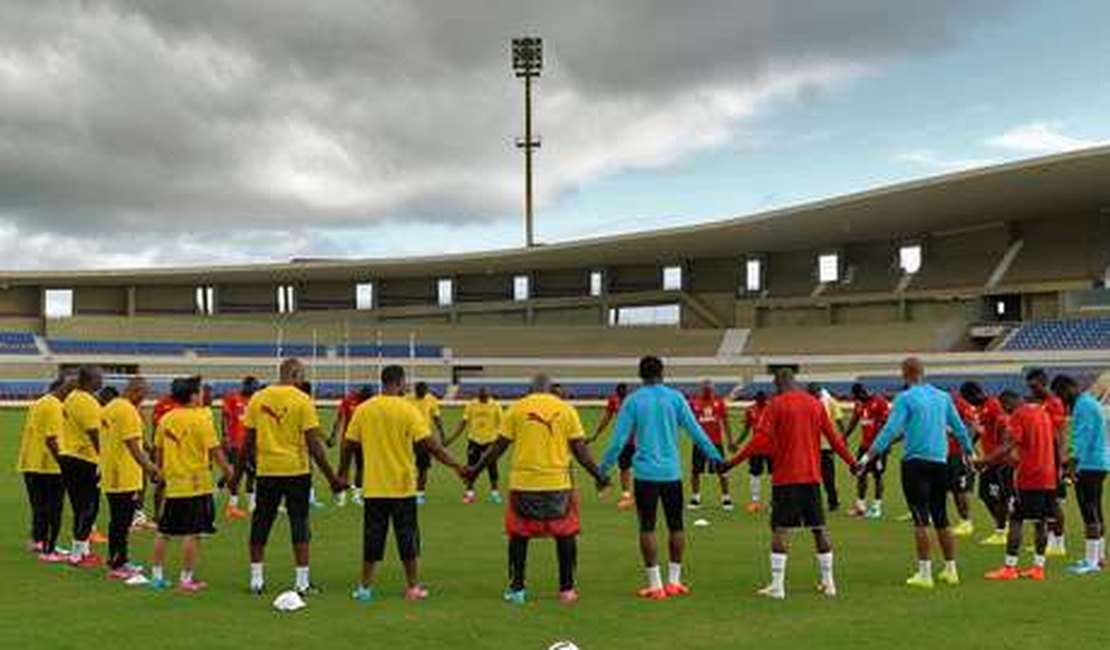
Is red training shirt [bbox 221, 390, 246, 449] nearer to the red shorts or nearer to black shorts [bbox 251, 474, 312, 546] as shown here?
black shorts [bbox 251, 474, 312, 546]

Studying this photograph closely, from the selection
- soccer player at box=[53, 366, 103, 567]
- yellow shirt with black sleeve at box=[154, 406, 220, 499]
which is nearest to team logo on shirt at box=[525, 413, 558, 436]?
yellow shirt with black sleeve at box=[154, 406, 220, 499]

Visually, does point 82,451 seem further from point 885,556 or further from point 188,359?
point 188,359

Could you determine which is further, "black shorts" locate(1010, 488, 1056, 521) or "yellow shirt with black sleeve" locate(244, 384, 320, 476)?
"black shorts" locate(1010, 488, 1056, 521)

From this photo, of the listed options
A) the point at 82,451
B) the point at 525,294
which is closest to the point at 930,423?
the point at 82,451

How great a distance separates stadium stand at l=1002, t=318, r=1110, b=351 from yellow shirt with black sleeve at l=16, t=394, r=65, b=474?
48693mm

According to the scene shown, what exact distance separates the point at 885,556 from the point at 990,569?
120cm

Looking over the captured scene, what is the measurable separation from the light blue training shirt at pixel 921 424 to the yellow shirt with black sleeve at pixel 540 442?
3045 millimetres

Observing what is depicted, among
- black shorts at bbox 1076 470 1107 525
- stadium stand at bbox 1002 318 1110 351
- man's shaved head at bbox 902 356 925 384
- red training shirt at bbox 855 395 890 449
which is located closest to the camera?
man's shaved head at bbox 902 356 925 384

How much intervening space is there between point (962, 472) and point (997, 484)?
836 mm

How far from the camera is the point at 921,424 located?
10438 mm

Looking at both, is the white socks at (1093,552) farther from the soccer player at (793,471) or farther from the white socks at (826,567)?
the white socks at (826,567)

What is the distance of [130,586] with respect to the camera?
10.2 metres

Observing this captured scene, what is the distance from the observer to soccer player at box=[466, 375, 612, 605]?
30.8 feet

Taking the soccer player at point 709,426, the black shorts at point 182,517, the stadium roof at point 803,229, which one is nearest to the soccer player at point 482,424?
the soccer player at point 709,426
